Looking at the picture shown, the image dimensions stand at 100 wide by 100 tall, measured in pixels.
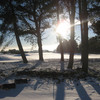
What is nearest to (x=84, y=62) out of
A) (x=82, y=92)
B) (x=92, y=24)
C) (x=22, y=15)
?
(x=82, y=92)

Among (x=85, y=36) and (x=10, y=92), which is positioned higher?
(x=85, y=36)

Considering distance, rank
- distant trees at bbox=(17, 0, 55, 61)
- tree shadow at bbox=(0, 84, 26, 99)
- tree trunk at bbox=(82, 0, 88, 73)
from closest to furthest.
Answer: tree shadow at bbox=(0, 84, 26, 99) < tree trunk at bbox=(82, 0, 88, 73) < distant trees at bbox=(17, 0, 55, 61)

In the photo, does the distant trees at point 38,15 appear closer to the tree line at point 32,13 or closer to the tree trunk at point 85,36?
the tree line at point 32,13

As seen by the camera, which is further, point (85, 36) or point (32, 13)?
point (32, 13)

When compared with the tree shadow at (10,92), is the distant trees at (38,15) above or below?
above

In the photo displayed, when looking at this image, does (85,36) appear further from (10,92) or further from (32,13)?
(32,13)

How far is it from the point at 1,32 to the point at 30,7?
4549 mm

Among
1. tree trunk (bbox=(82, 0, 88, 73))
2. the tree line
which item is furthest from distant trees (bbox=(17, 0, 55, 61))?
tree trunk (bbox=(82, 0, 88, 73))

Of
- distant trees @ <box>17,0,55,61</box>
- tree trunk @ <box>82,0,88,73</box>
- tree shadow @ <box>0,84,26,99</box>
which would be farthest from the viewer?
distant trees @ <box>17,0,55,61</box>

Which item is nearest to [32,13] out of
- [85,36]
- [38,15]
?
[38,15]

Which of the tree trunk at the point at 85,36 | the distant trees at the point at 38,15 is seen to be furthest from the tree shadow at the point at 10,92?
the distant trees at the point at 38,15

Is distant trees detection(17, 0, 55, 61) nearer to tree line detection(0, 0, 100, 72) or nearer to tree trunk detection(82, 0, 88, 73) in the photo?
tree line detection(0, 0, 100, 72)

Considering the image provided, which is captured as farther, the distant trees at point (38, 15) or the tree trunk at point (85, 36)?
the distant trees at point (38, 15)

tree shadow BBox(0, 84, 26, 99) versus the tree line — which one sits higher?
the tree line
